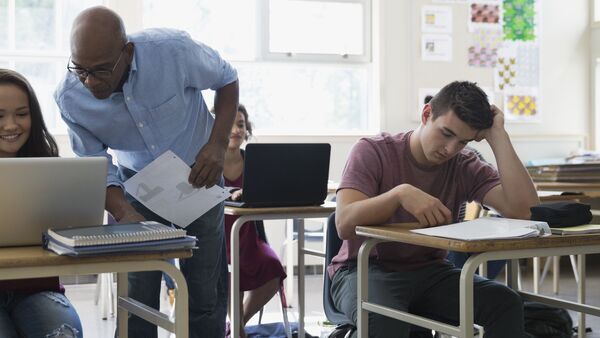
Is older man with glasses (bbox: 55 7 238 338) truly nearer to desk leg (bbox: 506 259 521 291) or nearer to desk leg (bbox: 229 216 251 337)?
desk leg (bbox: 229 216 251 337)

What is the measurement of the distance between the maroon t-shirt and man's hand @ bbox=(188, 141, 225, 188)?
0.32m

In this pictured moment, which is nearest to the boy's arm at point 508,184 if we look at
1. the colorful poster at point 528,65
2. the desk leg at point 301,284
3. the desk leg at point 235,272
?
the desk leg at point 235,272

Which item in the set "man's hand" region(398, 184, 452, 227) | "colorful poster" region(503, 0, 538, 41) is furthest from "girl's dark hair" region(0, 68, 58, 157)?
"colorful poster" region(503, 0, 538, 41)

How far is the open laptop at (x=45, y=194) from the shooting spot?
5.02 ft

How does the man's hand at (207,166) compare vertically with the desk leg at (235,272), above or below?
above

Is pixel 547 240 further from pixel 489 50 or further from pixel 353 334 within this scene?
pixel 489 50

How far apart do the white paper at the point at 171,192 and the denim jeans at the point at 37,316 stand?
385 mm

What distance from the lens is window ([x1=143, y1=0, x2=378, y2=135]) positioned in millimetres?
5227

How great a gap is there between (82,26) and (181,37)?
1.15 feet

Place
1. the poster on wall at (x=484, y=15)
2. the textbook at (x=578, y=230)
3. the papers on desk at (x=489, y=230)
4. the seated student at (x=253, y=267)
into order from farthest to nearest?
the poster on wall at (x=484, y=15) → the seated student at (x=253, y=267) → the textbook at (x=578, y=230) → the papers on desk at (x=489, y=230)

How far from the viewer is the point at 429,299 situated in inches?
79.4

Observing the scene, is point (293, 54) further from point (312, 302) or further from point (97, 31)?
point (97, 31)

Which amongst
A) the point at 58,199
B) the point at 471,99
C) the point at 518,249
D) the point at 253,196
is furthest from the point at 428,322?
the point at 253,196

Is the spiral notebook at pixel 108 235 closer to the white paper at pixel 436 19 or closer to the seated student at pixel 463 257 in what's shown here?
the seated student at pixel 463 257
